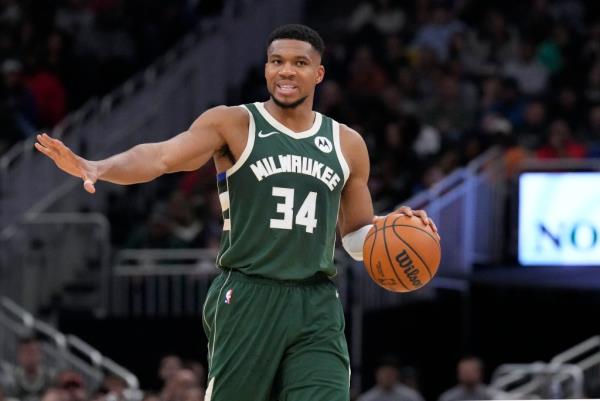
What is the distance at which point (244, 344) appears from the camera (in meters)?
7.70

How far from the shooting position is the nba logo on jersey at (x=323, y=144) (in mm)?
7953

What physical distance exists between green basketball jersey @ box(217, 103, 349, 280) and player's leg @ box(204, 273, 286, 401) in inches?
5.0

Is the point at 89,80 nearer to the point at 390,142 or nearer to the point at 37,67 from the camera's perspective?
the point at 37,67

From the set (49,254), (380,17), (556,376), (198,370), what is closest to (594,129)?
(556,376)

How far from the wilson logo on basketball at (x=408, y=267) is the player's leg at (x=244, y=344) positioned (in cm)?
64

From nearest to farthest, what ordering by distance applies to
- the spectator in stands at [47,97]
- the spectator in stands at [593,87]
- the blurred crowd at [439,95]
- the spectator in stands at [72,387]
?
the spectator in stands at [72,387] < the blurred crowd at [439,95] < the spectator in stands at [593,87] < the spectator in stands at [47,97]

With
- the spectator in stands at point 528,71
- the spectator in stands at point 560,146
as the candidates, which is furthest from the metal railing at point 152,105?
the spectator in stands at point 560,146

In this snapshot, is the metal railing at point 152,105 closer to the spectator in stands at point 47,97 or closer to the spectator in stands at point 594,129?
the spectator in stands at point 47,97

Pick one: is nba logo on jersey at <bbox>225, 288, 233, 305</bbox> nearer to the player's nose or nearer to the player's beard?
the player's beard

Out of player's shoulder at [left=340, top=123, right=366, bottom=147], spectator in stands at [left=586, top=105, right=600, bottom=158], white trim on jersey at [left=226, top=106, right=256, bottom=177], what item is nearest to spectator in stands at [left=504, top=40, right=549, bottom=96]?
spectator in stands at [left=586, top=105, right=600, bottom=158]

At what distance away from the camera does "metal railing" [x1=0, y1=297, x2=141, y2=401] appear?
52.4 feet

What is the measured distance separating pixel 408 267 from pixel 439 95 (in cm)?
1199

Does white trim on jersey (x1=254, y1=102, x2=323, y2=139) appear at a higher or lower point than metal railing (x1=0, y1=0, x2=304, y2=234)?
lower

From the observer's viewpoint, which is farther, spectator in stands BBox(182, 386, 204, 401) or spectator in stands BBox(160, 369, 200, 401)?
spectator in stands BBox(160, 369, 200, 401)
